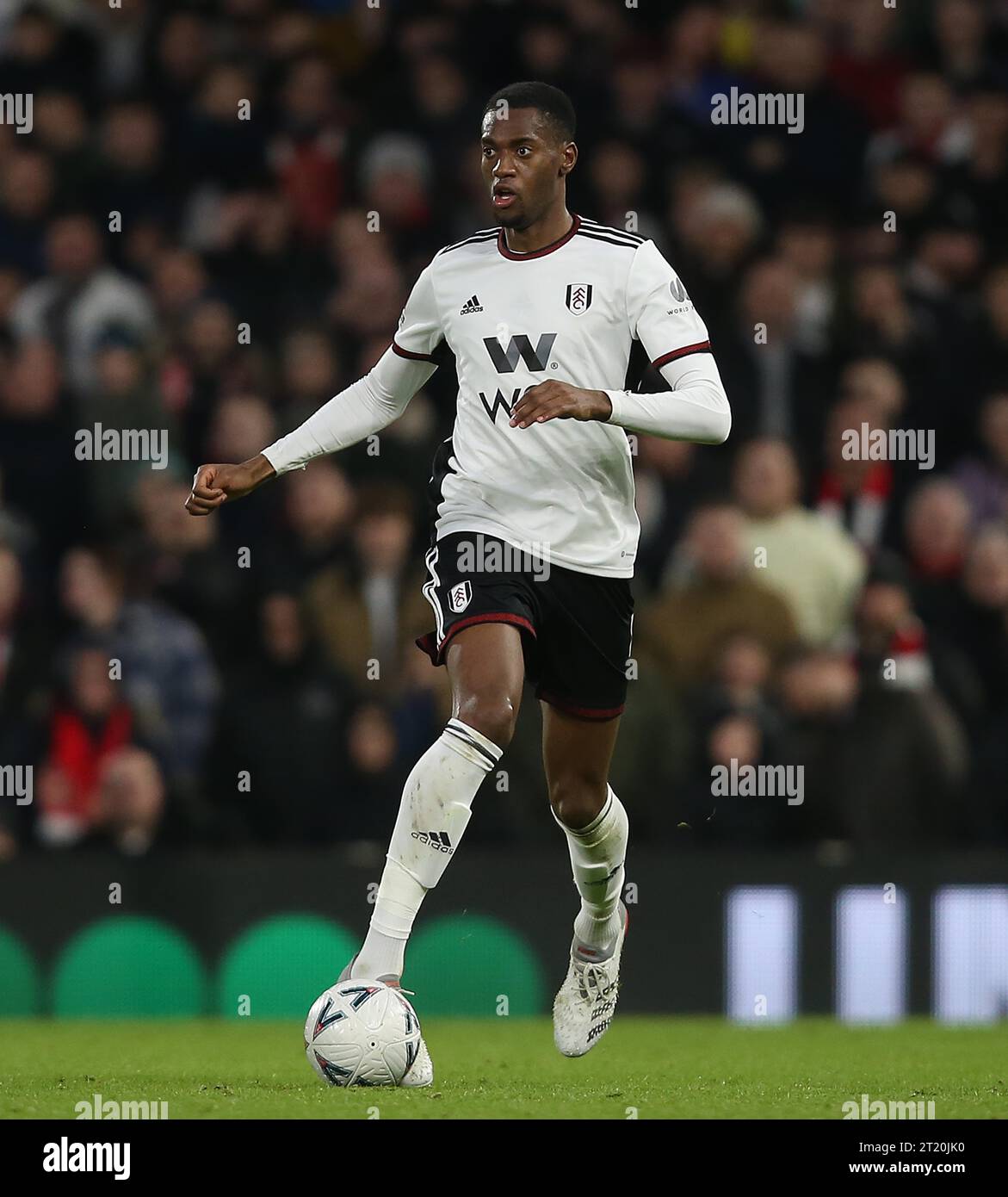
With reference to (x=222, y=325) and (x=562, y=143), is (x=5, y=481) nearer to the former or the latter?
(x=222, y=325)

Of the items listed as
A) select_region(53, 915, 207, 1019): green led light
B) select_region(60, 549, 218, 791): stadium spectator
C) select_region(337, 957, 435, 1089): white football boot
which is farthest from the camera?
select_region(60, 549, 218, 791): stadium spectator

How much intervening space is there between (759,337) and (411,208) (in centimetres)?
221

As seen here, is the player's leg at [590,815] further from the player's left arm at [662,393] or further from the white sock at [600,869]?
the player's left arm at [662,393]


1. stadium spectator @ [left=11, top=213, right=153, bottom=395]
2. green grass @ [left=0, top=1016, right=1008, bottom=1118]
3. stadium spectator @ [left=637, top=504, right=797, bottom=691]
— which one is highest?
stadium spectator @ [left=11, top=213, right=153, bottom=395]

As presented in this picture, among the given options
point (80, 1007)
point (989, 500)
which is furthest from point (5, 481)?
point (989, 500)

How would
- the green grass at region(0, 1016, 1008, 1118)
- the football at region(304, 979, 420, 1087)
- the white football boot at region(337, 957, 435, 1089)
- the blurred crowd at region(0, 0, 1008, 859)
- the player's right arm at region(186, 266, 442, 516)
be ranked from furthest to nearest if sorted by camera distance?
the blurred crowd at region(0, 0, 1008, 859) → the player's right arm at region(186, 266, 442, 516) → the white football boot at region(337, 957, 435, 1089) → the football at region(304, 979, 420, 1087) → the green grass at region(0, 1016, 1008, 1118)

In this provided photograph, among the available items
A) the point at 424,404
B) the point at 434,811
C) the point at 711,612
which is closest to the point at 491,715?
the point at 434,811

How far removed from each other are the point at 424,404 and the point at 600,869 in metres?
4.42

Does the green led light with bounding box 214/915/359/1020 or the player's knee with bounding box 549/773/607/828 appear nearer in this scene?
the player's knee with bounding box 549/773/607/828

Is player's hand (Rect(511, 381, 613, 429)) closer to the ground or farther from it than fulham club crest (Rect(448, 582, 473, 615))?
farther from it

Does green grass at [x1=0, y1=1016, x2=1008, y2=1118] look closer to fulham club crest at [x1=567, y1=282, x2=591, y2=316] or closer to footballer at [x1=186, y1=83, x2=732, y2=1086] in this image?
footballer at [x1=186, y1=83, x2=732, y2=1086]

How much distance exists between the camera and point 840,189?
39.2 ft

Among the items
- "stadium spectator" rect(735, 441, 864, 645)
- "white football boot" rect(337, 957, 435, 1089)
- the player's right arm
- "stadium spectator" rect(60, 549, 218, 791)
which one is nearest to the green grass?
"white football boot" rect(337, 957, 435, 1089)

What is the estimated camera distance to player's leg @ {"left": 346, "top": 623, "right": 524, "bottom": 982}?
562 cm
